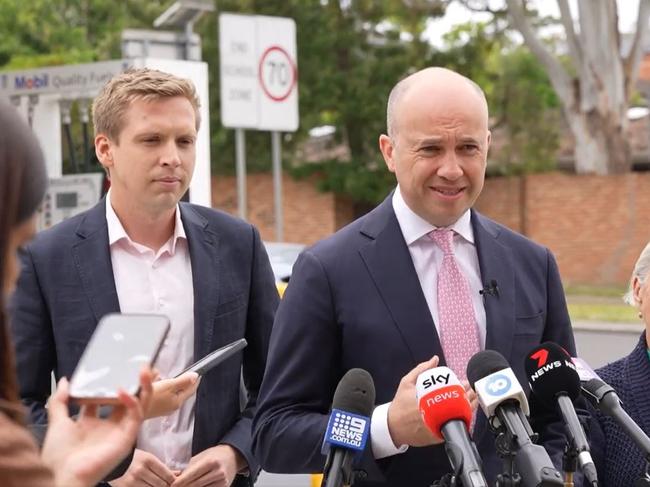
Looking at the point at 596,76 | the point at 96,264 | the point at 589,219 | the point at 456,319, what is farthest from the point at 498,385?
the point at 596,76

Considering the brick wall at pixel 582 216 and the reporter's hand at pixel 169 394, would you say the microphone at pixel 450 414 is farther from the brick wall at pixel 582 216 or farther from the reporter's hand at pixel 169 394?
the brick wall at pixel 582 216

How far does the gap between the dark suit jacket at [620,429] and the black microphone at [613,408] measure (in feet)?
1.89

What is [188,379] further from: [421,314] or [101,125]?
[101,125]

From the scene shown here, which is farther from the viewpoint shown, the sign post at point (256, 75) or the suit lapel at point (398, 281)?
the sign post at point (256, 75)

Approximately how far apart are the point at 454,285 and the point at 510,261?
0.22m

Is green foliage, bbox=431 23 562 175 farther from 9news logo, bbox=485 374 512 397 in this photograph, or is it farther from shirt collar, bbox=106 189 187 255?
9news logo, bbox=485 374 512 397

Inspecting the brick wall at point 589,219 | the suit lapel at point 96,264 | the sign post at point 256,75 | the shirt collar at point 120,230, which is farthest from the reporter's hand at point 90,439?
the brick wall at point 589,219

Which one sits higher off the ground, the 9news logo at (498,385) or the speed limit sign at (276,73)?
the 9news logo at (498,385)

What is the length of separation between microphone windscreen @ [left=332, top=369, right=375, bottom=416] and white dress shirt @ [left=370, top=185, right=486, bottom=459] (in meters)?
0.73

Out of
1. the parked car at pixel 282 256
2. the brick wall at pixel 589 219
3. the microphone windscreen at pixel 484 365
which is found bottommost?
the brick wall at pixel 589 219

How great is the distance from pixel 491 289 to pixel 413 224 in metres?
0.27

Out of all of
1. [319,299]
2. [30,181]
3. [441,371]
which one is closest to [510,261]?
[319,299]

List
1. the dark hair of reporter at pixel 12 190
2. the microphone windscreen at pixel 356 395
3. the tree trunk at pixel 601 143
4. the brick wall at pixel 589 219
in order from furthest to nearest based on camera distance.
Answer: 1. the tree trunk at pixel 601 143
2. the brick wall at pixel 589 219
3. the microphone windscreen at pixel 356 395
4. the dark hair of reporter at pixel 12 190

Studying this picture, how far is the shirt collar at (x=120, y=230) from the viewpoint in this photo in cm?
385
